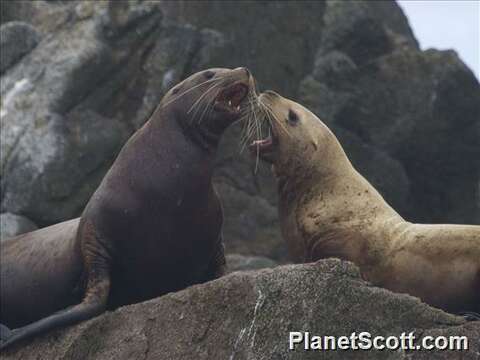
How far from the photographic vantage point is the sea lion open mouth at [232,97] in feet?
30.0

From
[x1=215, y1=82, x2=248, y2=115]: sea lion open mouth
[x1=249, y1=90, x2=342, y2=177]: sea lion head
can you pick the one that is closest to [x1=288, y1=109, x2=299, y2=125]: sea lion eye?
[x1=249, y1=90, x2=342, y2=177]: sea lion head

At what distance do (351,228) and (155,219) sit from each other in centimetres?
137

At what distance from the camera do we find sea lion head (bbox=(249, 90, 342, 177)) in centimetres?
940

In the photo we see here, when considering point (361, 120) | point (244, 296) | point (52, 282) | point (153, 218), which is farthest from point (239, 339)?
point (361, 120)

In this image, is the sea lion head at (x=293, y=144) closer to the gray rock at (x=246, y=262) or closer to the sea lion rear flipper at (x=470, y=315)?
the sea lion rear flipper at (x=470, y=315)

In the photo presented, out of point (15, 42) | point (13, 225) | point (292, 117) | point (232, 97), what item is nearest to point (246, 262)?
point (13, 225)

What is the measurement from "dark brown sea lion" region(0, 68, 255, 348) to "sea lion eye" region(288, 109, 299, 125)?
372 mm

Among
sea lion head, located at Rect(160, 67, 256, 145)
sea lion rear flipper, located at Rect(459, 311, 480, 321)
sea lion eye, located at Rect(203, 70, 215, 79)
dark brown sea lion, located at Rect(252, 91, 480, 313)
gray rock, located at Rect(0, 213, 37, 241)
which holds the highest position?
sea lion eye, located at Rect(203, 70, 215, 79)

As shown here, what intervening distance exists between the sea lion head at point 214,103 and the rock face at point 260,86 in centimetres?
559

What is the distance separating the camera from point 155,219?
28.9 ft

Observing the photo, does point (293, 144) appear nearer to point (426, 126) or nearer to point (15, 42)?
point (15, 42)

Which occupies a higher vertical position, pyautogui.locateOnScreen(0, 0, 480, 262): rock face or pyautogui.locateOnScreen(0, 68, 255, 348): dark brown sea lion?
pyautogui.locateOnScreen(0, 68, 255, 348): dark brown sea lion

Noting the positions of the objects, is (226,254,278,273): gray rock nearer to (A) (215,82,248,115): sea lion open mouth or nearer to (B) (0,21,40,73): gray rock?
(B) (0,21,40,73): gray rock

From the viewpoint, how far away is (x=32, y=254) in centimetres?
989
